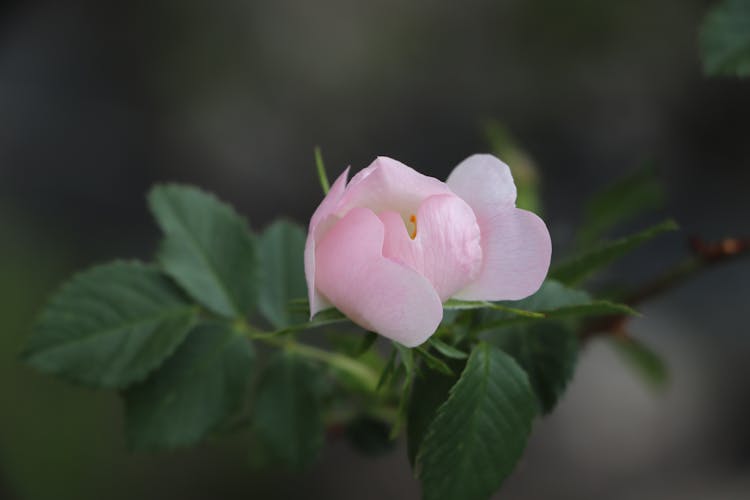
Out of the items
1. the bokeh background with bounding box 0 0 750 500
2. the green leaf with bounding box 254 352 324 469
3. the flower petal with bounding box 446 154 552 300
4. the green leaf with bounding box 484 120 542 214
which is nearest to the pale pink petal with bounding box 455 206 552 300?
the flower petal with bounding box 446 154 552 300

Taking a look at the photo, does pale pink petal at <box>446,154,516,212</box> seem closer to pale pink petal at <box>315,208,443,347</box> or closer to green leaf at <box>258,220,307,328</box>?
pale pink petal at <box>315,208,443,347</box>

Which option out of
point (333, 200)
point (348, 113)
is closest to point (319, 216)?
point (333, 200)

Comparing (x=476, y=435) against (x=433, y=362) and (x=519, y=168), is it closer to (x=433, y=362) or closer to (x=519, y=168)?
(x=433, y=362)

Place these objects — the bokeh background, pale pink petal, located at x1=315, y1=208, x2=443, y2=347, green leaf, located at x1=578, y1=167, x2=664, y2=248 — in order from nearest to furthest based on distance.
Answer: pale pink petal, located at x1=315, y1=208, x2=443, y2=347 < green leaf, located at x1=578, y1=167, x2=664, y2=248 < the bokeh background

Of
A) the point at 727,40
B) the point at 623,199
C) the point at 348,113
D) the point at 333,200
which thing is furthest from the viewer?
the point at 348,113

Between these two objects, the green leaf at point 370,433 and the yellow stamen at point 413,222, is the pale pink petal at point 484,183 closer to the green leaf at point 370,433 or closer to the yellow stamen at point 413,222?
the yellow stamen at point 413,222

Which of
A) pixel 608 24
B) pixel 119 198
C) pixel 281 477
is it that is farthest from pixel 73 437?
pixel 608 24

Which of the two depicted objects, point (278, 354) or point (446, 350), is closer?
point (446, 350)
